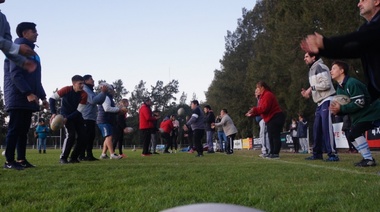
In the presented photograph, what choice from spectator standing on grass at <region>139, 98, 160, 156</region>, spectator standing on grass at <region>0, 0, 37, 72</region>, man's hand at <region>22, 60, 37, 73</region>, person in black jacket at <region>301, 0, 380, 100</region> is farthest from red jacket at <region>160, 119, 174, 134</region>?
person in black jacket at <region>301, 0, 380, 100</region>

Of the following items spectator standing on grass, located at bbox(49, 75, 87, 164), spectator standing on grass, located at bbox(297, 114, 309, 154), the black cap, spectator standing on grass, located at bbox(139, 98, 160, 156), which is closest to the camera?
the black cap

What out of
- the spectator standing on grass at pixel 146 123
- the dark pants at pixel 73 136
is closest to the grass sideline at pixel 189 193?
the dark pants at pixel 73 136

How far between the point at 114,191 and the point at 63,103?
469 cm

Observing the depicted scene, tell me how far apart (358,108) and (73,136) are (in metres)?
5.45

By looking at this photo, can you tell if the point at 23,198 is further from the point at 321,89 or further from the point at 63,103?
the point at 321,89

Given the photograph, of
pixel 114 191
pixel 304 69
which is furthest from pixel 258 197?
pixel 304 69

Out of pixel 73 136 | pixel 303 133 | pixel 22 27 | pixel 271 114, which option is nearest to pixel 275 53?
pixel 303 133

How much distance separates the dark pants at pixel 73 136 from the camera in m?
7.76

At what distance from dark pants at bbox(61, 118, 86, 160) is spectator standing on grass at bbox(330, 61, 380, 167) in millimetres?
5142

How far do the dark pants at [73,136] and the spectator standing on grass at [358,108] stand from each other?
16.9ft

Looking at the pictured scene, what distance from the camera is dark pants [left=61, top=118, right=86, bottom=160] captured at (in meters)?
7.76

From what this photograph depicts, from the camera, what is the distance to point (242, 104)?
50219 mm

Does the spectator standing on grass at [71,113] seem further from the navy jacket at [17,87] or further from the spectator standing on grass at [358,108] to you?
the spectator standing on grass at [358,108]

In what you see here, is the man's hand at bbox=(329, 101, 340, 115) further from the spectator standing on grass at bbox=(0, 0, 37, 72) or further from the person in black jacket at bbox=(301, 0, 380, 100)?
the spectator standing on grass at bbox=(0, 0, 37, 72)
